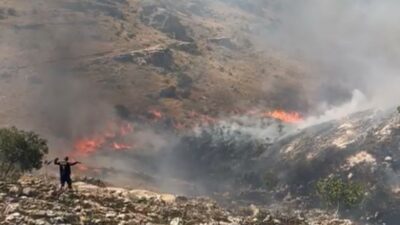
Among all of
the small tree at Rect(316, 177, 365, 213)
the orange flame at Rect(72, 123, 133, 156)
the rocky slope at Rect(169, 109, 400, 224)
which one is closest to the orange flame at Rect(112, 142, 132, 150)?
the orange flame at Rect(72, 123, 133, 156)

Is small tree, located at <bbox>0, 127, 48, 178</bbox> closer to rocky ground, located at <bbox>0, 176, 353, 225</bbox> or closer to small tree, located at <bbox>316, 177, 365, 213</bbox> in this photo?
rocky ground, located at <bbox>0, 176, 353, 225</bbox>

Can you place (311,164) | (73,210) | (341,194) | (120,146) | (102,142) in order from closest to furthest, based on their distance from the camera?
(73,210) < (341,194) < (311,164) < (102,142) < (120,146)

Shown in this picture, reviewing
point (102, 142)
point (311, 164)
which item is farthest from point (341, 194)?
point (102, 142)

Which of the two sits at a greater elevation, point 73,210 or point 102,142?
point 102,142

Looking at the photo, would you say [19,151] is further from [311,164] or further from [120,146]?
[311,164]

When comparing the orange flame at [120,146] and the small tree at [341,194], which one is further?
the orange flame at [120,146]

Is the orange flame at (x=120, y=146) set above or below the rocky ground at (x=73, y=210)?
above

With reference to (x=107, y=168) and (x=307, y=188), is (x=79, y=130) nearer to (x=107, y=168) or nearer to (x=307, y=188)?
(x=107, y=168)

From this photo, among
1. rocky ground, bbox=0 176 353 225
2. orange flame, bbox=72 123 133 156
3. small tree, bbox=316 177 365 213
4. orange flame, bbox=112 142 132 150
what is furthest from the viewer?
orange flame, bbox=112 142 132 150

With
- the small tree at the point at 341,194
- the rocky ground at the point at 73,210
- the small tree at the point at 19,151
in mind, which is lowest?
the rocky ground at the point at 73,210

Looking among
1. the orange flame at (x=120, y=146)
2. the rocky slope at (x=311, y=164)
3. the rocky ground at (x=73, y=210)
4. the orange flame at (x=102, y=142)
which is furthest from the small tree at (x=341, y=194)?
the rocky ground at (x=73, y=210)

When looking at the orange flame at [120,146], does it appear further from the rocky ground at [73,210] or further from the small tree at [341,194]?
the rocky ground at [73,210]

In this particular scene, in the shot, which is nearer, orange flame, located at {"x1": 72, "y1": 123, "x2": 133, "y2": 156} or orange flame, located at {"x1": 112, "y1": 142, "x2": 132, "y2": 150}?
orange flame, located at {"x1": 72, "y1": 123, "x2": 133, "y2": 156}
